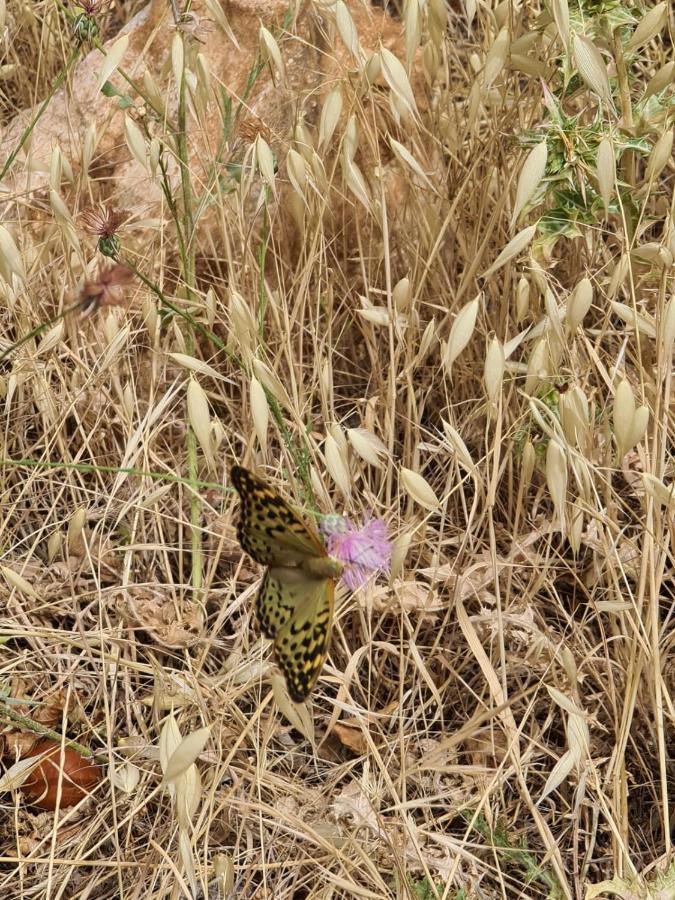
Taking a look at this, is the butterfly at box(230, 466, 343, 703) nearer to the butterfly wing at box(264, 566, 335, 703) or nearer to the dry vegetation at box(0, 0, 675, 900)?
the butterfly wing at box(264, 566, 335, 703)

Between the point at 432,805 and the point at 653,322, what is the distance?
26.7 inches

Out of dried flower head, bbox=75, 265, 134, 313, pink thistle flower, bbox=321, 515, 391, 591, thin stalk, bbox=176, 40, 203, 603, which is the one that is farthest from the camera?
thin stalk, bbox=176, 40, 203, 603

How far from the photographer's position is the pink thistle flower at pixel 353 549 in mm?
1110

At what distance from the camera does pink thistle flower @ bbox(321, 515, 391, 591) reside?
1.11m

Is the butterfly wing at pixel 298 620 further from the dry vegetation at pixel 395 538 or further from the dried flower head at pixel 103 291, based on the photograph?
the dried flower head at pixel 103 291

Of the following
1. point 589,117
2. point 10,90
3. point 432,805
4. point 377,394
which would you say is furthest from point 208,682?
point 10,90

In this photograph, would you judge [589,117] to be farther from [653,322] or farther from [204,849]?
[204,849]

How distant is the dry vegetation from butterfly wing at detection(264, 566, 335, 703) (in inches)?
4.3

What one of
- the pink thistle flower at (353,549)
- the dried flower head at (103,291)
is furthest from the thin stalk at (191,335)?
the dried flower head at (103,291)

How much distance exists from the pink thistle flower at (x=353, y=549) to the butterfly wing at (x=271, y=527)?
0.07 m

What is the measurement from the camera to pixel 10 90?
92.1 inches

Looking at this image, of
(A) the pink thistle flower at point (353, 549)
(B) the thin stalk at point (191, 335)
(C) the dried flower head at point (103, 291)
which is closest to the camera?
(C) the dried flower head at point (103, 291)

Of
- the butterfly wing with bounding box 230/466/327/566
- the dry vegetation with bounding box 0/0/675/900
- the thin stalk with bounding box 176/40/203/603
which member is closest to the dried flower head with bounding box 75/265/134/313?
the butterfly wing with bounding box 230/466/327/566

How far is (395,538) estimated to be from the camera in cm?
147
